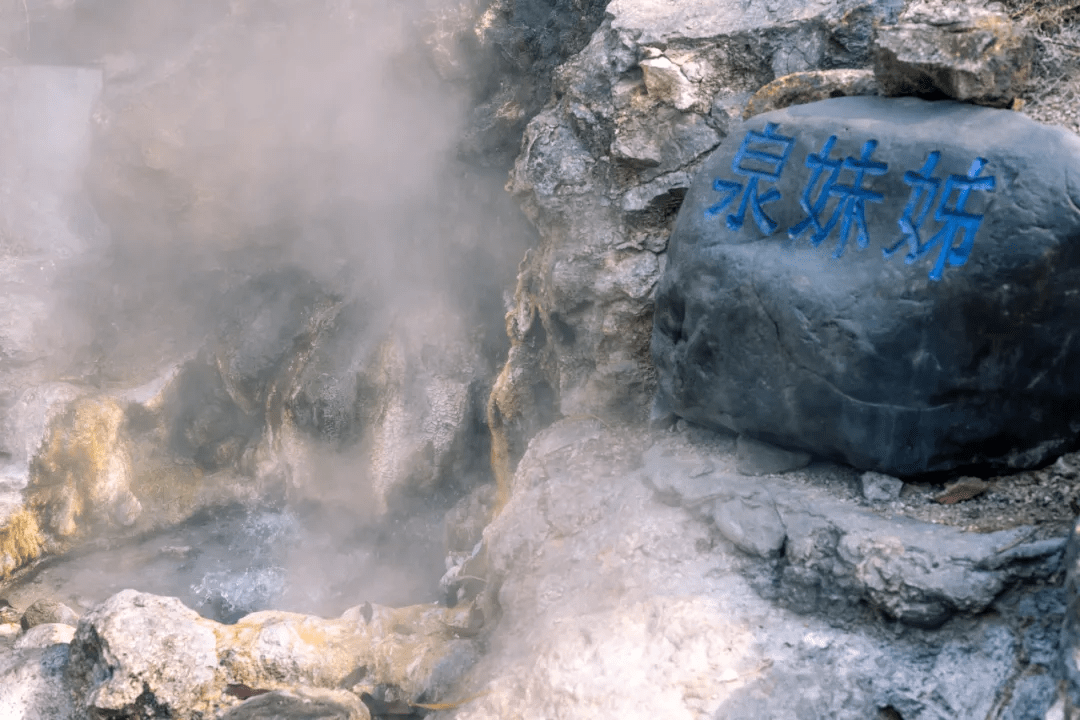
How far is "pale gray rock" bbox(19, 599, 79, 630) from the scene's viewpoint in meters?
5.18

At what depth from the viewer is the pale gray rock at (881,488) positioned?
3252 millimetres

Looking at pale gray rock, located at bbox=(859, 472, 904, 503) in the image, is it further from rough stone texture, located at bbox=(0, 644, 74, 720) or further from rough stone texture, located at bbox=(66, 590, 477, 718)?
rough stone texture, located at bbox=(0, 644, 74, 720)

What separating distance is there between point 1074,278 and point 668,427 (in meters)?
1.81

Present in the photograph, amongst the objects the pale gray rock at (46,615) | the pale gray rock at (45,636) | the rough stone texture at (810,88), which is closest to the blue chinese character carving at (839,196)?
the rough stone texture at (810,88)

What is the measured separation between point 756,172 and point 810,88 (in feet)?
1.89

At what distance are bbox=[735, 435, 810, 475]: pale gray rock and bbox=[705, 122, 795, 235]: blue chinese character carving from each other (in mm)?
901

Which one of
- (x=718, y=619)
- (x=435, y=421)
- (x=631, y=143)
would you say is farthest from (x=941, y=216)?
(x=435, y=421)

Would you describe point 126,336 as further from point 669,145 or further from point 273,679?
point 669,145

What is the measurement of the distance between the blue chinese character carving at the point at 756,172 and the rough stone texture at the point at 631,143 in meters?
0.78

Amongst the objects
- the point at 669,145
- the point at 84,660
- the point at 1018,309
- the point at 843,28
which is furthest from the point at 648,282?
the point at 84,660

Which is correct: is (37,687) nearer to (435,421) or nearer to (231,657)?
(231,657)

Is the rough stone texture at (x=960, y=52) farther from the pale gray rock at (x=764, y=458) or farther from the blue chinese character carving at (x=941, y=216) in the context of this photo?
the pale gray rock at (x=764, y=458)

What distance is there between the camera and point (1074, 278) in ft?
9.55

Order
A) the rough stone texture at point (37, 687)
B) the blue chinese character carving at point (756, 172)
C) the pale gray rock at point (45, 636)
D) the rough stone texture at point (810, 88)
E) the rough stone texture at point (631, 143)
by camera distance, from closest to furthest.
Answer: the blue chinese character carving at point (756, 172) → the rough stone texture at point (810, 88) → the rough stone texture at point (37, 687) → the rough stone texture at point (631, 143) → the pale gray rock at point (45, 636)
